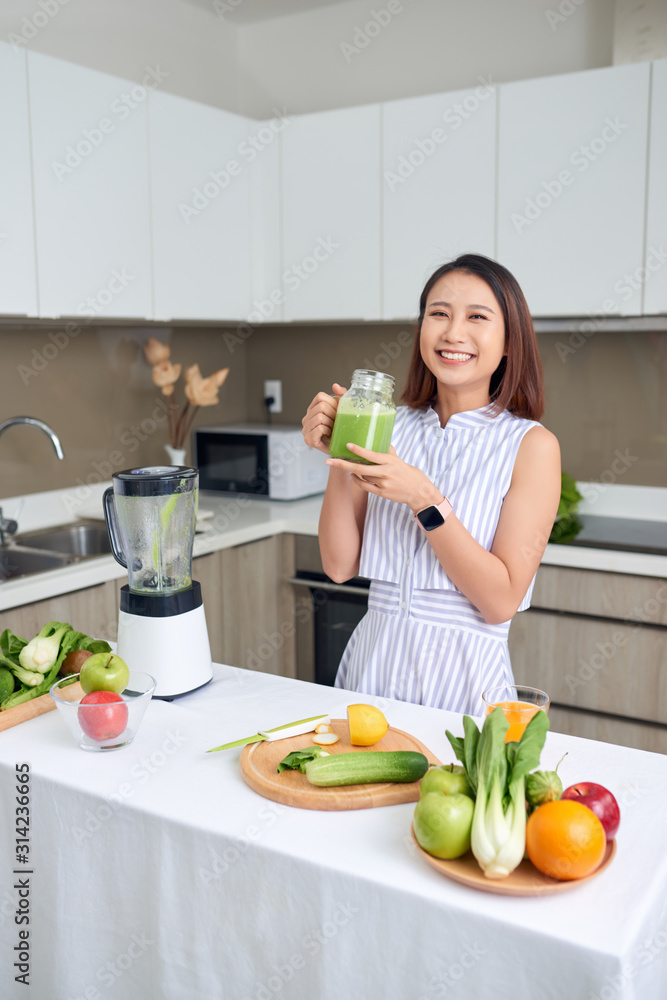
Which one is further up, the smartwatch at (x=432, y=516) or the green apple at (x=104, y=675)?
the smartwatch at (x=432, y=516)

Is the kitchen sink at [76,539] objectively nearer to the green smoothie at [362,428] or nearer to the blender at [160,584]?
the blender at [160,584]

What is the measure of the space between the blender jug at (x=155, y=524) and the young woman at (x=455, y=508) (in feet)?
0.79

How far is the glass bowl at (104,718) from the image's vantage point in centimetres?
118

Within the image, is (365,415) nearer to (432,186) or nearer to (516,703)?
(516,703)

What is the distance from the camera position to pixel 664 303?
2.44 meters

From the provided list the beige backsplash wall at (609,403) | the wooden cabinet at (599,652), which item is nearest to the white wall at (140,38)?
the beige backsplash wall at (609,403)

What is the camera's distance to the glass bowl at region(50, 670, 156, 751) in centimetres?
118

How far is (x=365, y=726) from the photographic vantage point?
3.82 ft

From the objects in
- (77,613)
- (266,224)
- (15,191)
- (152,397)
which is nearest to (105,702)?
(77,613)

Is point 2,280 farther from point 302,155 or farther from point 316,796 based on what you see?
point 316,796

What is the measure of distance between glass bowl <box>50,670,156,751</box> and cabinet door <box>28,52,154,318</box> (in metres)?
1.46

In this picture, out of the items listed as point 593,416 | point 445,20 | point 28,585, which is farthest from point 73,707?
point 445,20

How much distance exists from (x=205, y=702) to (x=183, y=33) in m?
2.77

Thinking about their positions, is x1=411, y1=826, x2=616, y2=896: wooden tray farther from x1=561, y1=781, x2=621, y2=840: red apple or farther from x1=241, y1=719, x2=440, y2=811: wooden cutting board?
x1=241, y1=719, x2=440, y2=811: wooden cutting board
